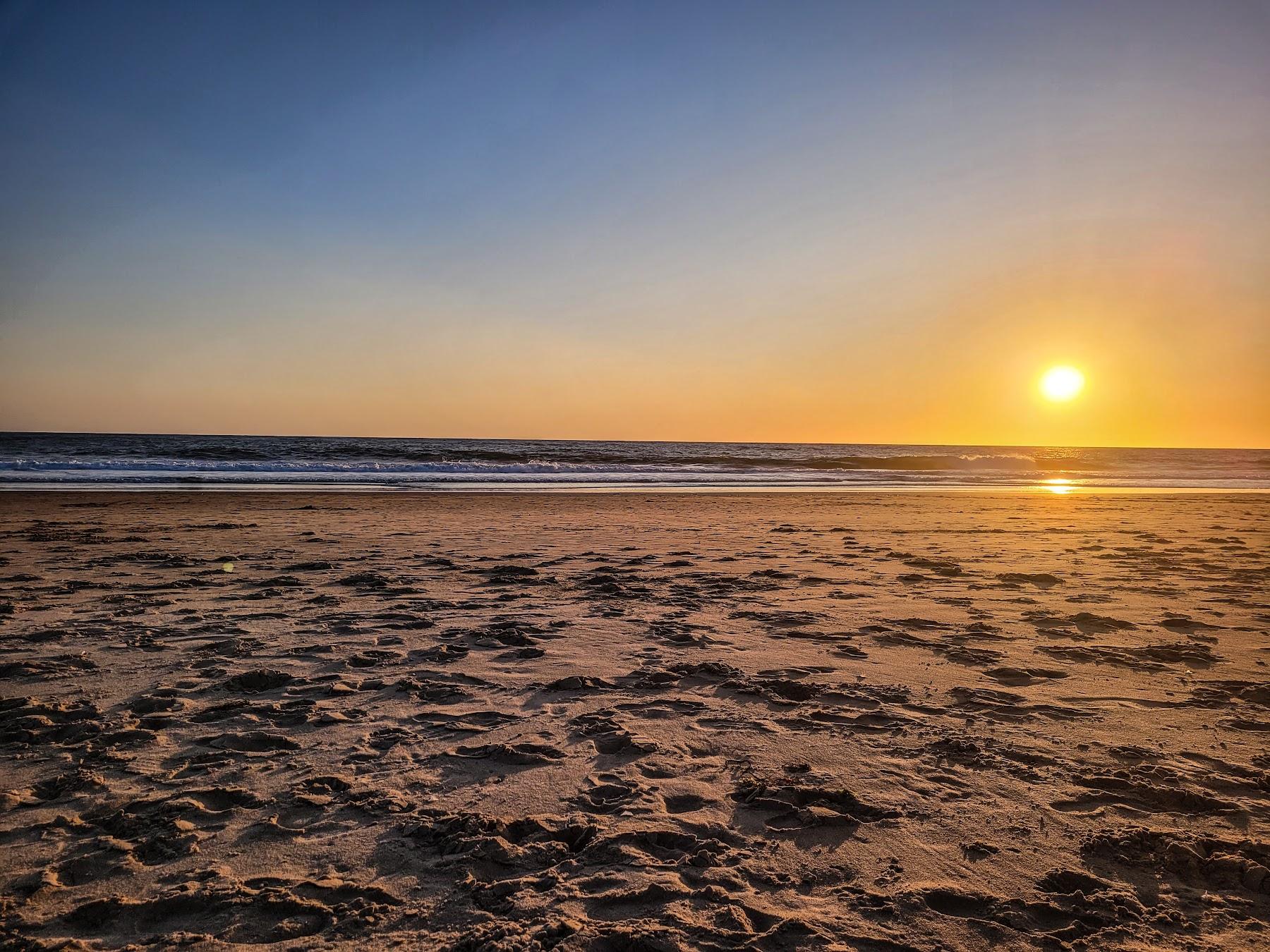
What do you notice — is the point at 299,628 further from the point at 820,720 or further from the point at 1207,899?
the point at 1207,899

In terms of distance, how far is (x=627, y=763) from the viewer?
3.38 meters

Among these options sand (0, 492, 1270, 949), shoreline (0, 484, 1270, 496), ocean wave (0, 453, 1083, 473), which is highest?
ocean wave (0, 453, 1083, 473)

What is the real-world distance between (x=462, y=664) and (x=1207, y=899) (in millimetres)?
3848

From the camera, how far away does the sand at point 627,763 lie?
2.32 metres

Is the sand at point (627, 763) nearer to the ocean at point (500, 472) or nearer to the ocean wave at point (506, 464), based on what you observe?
the ocean at point (500, 472)

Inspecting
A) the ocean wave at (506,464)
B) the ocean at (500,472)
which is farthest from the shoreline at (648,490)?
the ocean wave at (506,464)

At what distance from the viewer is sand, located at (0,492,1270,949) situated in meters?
2.32

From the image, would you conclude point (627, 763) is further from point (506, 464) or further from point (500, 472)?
point (506, 464)

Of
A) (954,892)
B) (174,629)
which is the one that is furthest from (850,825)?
(174,629)

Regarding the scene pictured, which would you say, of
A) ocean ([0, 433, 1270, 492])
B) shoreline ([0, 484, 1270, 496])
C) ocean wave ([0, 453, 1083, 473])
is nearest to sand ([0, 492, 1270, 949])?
shoreline ([0, 484, 1270, 496])

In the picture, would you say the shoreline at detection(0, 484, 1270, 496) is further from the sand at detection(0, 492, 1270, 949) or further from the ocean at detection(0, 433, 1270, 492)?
the sand at detection(0, 492, 1270, 949)

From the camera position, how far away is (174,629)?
5.43 metres

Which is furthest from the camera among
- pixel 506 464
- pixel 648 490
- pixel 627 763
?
pixel 506 464

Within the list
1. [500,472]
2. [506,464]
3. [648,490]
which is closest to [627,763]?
[648,490]
